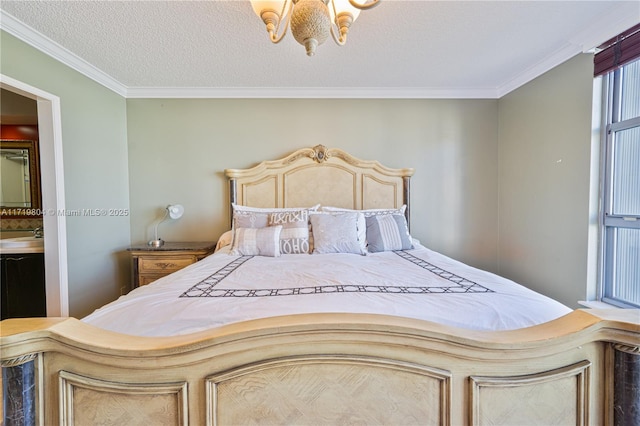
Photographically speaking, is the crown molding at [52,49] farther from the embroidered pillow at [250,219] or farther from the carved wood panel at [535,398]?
the carved wood panel at [535,398]

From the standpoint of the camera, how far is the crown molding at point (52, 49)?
5.97ft

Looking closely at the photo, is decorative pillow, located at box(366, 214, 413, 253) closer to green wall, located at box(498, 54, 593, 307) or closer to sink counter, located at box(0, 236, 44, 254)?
green wall, located at box(498, 54, 593, 307)

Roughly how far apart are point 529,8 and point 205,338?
2516 millimetres

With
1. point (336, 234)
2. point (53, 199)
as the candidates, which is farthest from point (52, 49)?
point (336, 234)

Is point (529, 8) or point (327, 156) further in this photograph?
point (327, 156)

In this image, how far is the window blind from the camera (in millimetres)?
1745

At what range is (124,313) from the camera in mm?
1137

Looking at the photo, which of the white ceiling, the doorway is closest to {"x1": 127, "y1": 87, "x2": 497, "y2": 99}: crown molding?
the white ceiling

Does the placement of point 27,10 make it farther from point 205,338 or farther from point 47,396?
point 205,338

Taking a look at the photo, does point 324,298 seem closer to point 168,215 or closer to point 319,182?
point 319,182

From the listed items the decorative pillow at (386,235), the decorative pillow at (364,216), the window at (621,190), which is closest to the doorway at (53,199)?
the decorative pillow at (364,216)

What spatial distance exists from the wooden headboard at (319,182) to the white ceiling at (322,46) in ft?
2.36

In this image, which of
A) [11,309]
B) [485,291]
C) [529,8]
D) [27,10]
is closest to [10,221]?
[11,309]

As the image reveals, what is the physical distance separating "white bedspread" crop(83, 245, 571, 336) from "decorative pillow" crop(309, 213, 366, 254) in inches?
20.6
